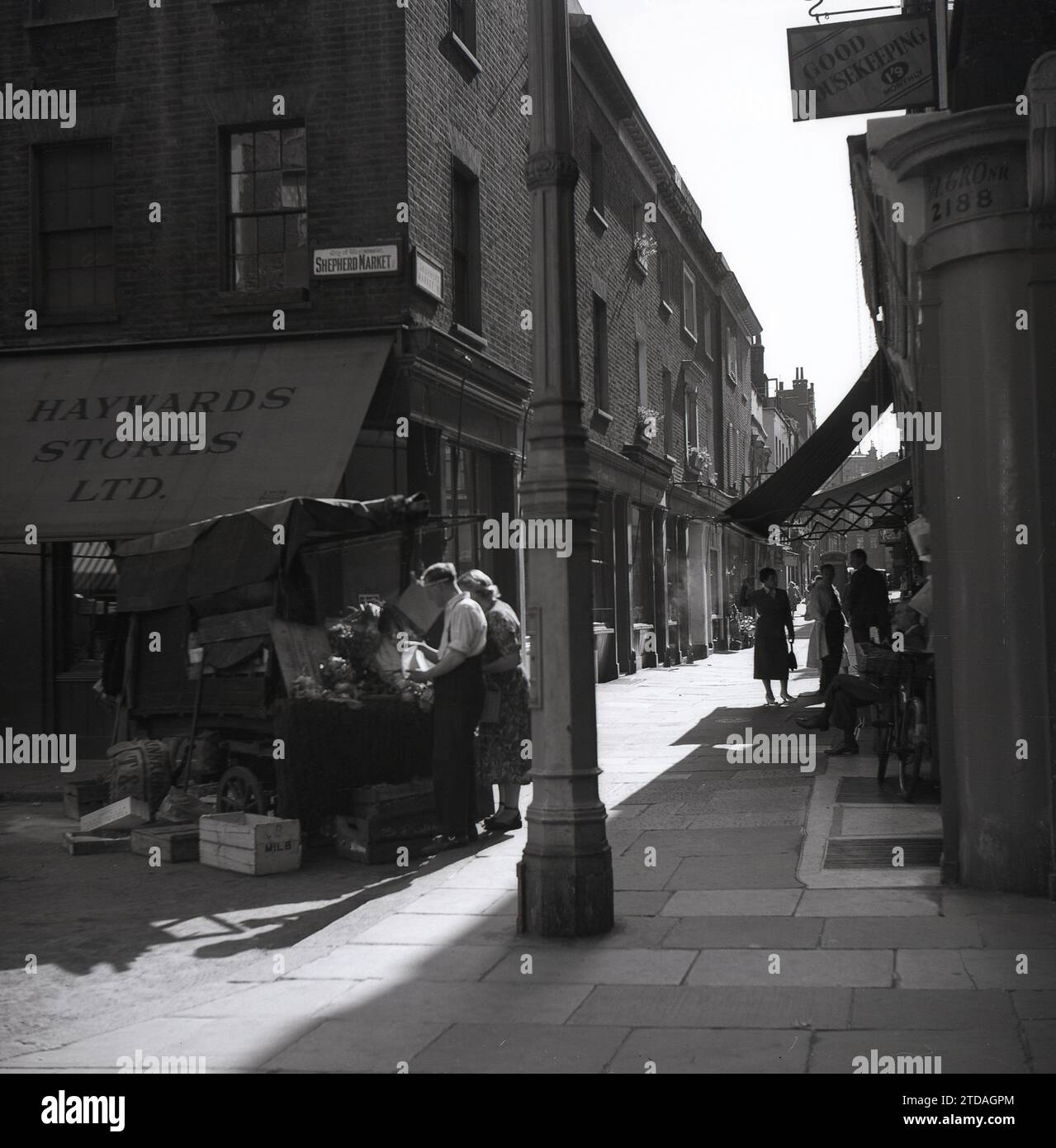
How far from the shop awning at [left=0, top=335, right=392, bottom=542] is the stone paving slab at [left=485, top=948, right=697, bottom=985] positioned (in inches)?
305

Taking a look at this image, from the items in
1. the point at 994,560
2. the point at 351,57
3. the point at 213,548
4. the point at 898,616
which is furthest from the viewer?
the point at 351,57

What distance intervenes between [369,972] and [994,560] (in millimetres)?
3857

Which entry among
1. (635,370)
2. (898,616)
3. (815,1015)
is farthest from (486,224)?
(815,1015)

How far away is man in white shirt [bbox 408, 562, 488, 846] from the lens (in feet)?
29.9

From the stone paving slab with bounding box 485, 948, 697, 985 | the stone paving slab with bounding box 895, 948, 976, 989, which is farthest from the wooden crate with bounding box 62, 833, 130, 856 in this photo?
the stone paving slab with bounding box 895, 948, 976, 989

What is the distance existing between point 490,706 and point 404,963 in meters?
3.70

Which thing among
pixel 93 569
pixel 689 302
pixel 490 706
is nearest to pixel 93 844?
pixel 490 706

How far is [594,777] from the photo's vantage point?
6637mm

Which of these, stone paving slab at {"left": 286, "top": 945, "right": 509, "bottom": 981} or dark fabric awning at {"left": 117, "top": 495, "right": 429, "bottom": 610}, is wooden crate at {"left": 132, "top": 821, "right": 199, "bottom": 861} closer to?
dark fabric awning at {"left": 117, "top": 495, "right": 429, "bottom": 610}

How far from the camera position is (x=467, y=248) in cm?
1738

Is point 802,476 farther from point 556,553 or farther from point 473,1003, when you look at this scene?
point 473,1003

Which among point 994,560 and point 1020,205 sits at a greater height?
point 1020,205

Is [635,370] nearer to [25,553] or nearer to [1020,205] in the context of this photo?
[25,553]

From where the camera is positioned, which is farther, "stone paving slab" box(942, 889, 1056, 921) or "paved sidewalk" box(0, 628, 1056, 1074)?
"stone paving slab" box(942, 889, 1056, 921)
